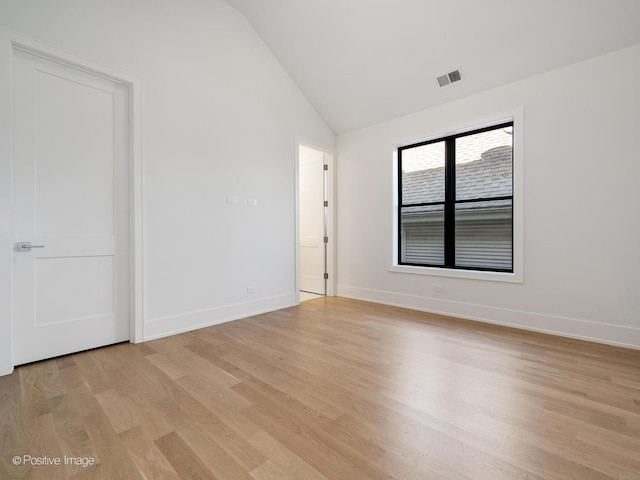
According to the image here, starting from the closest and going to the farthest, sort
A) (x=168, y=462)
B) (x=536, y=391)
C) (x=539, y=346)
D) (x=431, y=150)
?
(x=168, y=462)
(x=536, y=391)
(x=539, y=346)
(x=431, y=150)

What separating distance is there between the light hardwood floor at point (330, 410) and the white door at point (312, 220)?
8.02ft

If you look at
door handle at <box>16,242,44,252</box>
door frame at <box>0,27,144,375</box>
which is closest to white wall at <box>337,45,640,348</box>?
door frame at <box>0,27,144,375</box>

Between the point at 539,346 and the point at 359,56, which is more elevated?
the point at 359,56

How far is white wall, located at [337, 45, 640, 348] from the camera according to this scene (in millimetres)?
2820

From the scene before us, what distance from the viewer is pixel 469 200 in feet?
12.9

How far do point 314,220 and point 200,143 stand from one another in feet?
8.08

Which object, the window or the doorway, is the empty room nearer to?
the window

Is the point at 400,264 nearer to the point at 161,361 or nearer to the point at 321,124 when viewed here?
the point at 321,124

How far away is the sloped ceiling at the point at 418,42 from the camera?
9.17 feet

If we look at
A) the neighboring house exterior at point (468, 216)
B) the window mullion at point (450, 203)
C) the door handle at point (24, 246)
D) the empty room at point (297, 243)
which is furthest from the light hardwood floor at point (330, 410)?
the window mullion at point (450, 203)

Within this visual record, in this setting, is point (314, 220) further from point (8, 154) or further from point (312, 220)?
point (8, 154)

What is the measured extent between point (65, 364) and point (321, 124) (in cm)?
440

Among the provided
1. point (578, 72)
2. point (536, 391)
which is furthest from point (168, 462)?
point (578, 72)

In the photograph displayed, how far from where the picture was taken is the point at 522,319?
3.38 meters
